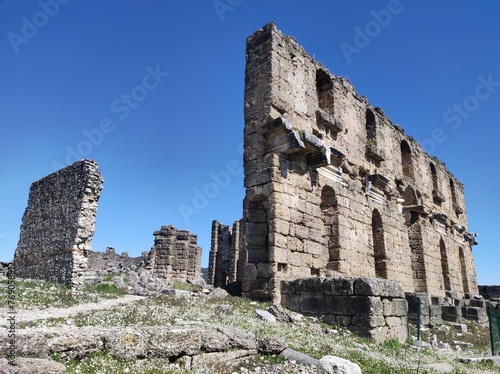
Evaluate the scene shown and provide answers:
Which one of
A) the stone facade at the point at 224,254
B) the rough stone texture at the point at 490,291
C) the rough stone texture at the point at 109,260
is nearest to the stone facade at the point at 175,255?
the stone facade at the point at 224,254

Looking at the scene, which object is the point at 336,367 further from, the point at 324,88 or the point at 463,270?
the point at 463,270

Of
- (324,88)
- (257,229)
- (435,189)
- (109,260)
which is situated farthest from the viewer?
(109,260)

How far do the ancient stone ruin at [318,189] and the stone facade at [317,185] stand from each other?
35mm

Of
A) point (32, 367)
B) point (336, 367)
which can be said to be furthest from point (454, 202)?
point (32, 367)

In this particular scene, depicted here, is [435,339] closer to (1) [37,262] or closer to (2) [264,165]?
(2) [264,165]

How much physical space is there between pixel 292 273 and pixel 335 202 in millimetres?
3145

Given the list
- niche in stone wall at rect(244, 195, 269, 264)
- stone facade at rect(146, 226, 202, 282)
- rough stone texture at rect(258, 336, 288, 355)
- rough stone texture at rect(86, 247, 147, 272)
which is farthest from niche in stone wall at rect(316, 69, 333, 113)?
rough stone texture at rect(86, 247, 147, 272)

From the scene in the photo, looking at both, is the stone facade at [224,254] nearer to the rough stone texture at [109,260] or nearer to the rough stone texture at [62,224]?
the rough stone texture at [109,260]

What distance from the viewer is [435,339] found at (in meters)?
9.60

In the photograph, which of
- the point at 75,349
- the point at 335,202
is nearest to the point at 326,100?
the point at 335,202

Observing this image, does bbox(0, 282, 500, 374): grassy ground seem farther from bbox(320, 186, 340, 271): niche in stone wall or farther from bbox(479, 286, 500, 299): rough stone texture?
bbox(479, 286, 500, 299): rough stone texture

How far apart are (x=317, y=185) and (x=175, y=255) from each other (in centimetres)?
1497

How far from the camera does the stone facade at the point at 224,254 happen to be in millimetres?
25359

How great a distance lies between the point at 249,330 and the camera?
5879 mm
